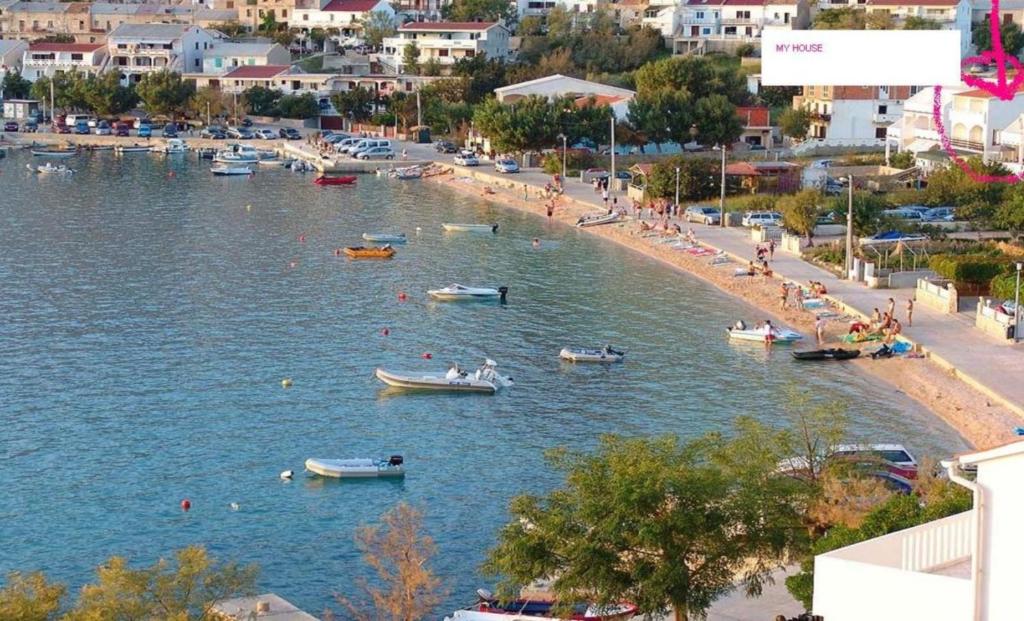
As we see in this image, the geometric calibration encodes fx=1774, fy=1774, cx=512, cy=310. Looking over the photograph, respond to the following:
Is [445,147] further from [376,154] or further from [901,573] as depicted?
[901,573]

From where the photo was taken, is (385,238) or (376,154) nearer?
(385,238)

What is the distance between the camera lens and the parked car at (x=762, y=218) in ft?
125

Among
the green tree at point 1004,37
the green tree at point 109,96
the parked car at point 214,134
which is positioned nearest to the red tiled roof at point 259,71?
the green tree at point 109,96

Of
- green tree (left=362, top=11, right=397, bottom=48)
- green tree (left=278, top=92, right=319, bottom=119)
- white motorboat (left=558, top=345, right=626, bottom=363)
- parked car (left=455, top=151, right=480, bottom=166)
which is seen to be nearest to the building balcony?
white motorboat (left=558, top=345, right=626, bottom=363)

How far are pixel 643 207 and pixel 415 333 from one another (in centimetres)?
1415

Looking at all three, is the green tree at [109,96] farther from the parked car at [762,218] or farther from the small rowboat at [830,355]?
the small rowboat at [830,355]

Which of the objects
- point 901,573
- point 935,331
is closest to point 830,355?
point 935,331

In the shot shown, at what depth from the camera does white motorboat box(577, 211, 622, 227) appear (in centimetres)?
4138

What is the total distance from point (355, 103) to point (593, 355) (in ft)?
124

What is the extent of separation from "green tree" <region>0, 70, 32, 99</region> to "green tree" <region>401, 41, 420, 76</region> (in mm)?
14729

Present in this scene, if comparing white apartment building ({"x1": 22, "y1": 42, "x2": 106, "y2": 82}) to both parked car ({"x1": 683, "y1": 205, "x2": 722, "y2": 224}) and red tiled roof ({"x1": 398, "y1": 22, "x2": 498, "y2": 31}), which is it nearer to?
red tiled roof ({"x1": 398, "y1": 22, "x2": 498, "y2": 31})

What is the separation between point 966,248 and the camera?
110ft

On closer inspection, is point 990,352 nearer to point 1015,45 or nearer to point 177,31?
point 1015,45

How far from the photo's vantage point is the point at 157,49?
71250 mm
